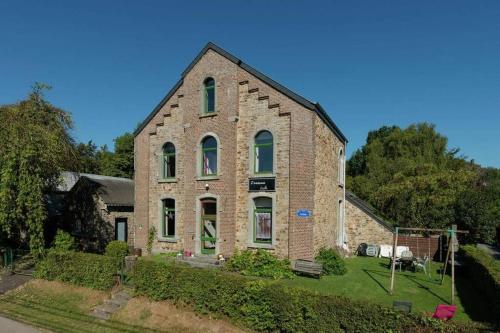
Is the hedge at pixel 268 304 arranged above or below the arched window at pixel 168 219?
below

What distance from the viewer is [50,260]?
16094mm

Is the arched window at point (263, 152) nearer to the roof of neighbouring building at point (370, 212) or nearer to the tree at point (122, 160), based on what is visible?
the roof of neighbouring building at point (370, 212)

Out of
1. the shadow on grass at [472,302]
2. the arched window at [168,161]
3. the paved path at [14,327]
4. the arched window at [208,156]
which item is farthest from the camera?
the arched window at [168,161]

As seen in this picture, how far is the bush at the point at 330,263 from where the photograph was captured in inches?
602

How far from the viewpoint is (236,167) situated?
57.2ft

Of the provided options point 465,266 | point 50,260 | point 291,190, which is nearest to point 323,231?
point 291,190

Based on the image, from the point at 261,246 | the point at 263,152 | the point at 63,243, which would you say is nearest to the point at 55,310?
the point at 63,243

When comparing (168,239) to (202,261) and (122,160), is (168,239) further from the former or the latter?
(122,160)

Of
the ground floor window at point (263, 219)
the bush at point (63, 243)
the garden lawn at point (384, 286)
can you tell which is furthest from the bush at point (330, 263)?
the bush at point (63, 243)

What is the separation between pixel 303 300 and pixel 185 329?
417cm

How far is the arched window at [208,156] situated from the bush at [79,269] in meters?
6.64

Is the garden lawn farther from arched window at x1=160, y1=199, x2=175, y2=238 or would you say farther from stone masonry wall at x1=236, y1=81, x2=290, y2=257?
arched window at x1=160, y1=199, x2=175, y2=238

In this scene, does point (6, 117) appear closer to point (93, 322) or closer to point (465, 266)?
point (93, 322)

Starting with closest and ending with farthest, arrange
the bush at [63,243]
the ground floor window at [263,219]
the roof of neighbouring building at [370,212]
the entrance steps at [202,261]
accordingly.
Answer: the entrance steps at [202,261]
the ground floor window at [263,219]
the bush at [63,243]
the roof of neighbouring building at [370,212]
